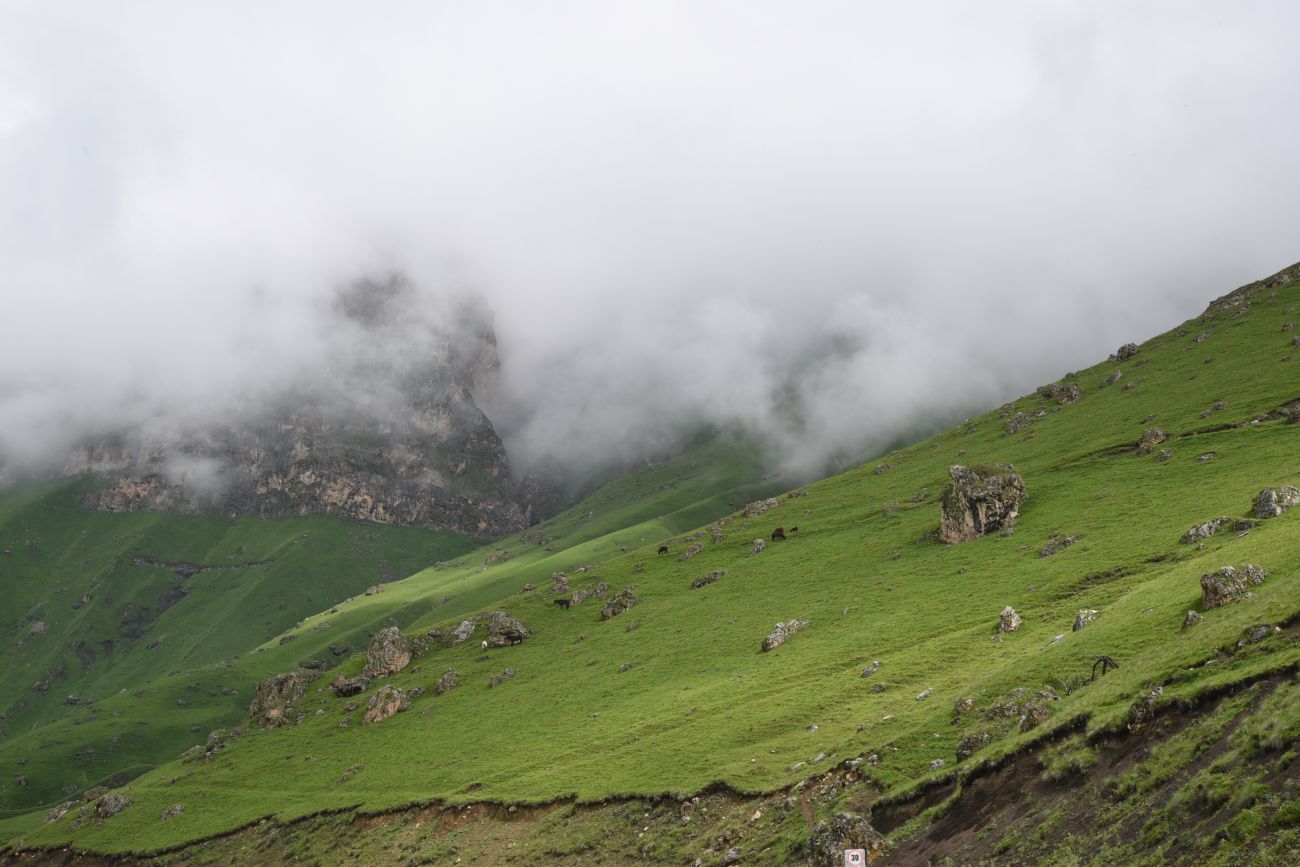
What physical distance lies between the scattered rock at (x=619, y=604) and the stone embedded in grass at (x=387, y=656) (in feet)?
130

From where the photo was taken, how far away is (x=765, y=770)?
52.8m

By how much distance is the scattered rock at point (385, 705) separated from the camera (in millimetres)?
123750

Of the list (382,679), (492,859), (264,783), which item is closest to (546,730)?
(492,859)

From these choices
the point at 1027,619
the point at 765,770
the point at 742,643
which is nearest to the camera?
the point at 765,770

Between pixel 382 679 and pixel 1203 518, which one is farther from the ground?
pixel 382 679

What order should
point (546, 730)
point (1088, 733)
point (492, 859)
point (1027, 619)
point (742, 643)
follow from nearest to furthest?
point (1088, 733)
point (492, 859)
point (1027, 619)
point (546, 730)
point (742, 643)

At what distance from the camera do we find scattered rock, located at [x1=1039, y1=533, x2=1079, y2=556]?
86.1m

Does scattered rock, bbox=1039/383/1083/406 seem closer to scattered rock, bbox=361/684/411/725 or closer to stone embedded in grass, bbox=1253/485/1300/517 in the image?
stone embedded in grass, bbox=1253/485/1300/517

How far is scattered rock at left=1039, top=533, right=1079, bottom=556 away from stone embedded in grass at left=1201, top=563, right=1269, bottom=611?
39.5 m

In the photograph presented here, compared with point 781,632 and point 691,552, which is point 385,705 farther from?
point 781,632

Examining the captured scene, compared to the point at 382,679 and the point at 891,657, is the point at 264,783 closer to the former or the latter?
the point at 382,679

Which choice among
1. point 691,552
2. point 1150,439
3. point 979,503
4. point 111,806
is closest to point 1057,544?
point 979,503

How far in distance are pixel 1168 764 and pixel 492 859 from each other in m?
48.9

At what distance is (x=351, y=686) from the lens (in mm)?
143500
